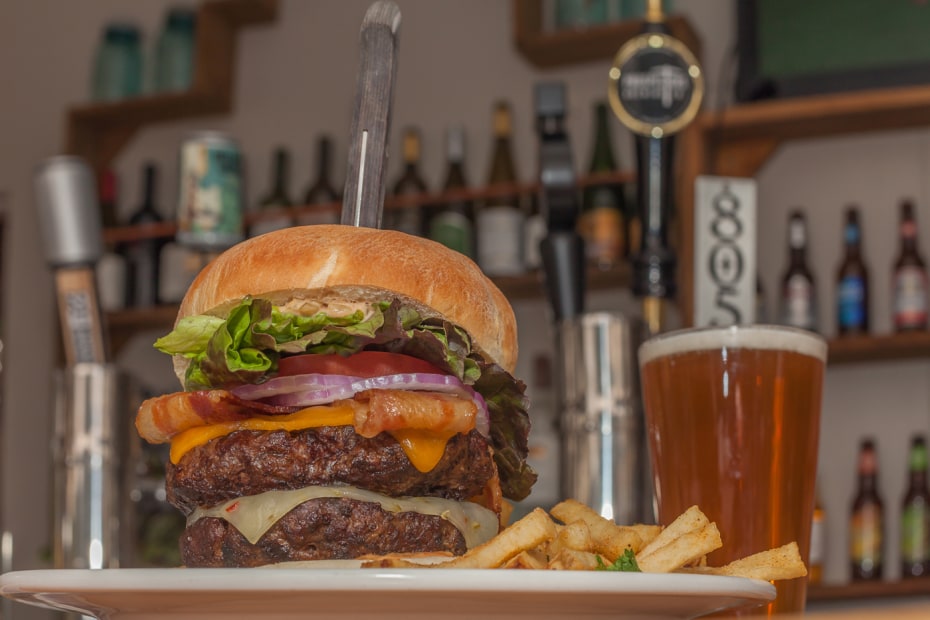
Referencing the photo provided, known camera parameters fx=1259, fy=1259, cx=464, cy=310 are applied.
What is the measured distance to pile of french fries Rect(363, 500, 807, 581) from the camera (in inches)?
36.3

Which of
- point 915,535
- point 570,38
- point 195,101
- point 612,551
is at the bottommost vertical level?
point 915,535

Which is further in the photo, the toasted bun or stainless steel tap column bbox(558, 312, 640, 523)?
stainless steel tap column bbox(558, 312, 640, 523)

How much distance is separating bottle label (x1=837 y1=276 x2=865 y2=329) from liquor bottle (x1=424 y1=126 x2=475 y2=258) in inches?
40.9

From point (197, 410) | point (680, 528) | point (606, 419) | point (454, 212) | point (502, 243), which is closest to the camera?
point (680, 528)

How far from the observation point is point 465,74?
4.09m

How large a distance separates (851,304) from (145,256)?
7.37 ft

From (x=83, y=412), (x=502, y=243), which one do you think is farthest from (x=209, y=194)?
(x=502, y=243)

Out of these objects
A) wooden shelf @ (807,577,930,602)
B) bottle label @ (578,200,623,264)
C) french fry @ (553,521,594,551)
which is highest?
bottle label @ (578,200,623,264)

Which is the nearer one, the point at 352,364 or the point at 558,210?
the point at 352,364

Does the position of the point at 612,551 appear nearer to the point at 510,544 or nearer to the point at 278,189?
the point at 510,544

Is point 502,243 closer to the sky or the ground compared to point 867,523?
closer to the sky

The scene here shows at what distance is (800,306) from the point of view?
325 cm

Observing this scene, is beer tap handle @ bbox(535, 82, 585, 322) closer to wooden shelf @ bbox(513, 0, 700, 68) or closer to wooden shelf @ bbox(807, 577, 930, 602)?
wooden shelf @ bbox(807, 577, 930, 602)

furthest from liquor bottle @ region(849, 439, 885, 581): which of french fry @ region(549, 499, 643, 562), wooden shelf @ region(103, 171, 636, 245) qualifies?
french fry @ region(549, 499, 643, 562)
